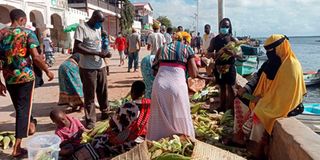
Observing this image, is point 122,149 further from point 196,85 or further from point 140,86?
point 196,85

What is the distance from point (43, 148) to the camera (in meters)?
3.39

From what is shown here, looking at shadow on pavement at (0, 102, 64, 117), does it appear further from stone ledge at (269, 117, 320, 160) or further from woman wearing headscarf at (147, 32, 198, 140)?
stone ledge at (269, 117, 320, 160)

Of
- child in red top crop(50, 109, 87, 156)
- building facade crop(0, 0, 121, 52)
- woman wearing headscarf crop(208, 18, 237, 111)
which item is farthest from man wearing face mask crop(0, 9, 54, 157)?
building facade crop(0, 0, 121, 52)

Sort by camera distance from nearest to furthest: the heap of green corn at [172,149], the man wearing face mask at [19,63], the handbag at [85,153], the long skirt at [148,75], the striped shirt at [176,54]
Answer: the heap of green corn at [172,149] < the striped shirt at [176,54] < the handbag at [85,153] < the man wearing face mask at [19,63] < the long skirt at [148,75]

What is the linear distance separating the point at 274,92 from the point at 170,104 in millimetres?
1098

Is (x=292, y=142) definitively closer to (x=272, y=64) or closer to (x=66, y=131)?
(x=272, y=64)

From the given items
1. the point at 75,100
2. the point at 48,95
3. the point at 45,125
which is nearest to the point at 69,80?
the point at 75,100

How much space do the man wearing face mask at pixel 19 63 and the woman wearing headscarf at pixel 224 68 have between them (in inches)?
109

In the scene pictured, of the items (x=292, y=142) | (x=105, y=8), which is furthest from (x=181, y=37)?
(x=105, y=8)

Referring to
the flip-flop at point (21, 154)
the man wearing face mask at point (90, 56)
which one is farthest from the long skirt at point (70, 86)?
the flip-flop at point (21, 154)

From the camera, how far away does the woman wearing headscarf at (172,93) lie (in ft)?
11.7

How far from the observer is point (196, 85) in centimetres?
756

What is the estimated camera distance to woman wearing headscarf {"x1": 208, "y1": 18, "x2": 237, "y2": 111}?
18.0 ft

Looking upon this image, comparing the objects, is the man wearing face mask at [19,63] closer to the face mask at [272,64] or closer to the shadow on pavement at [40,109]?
the shadow on pavement at [40,109]
